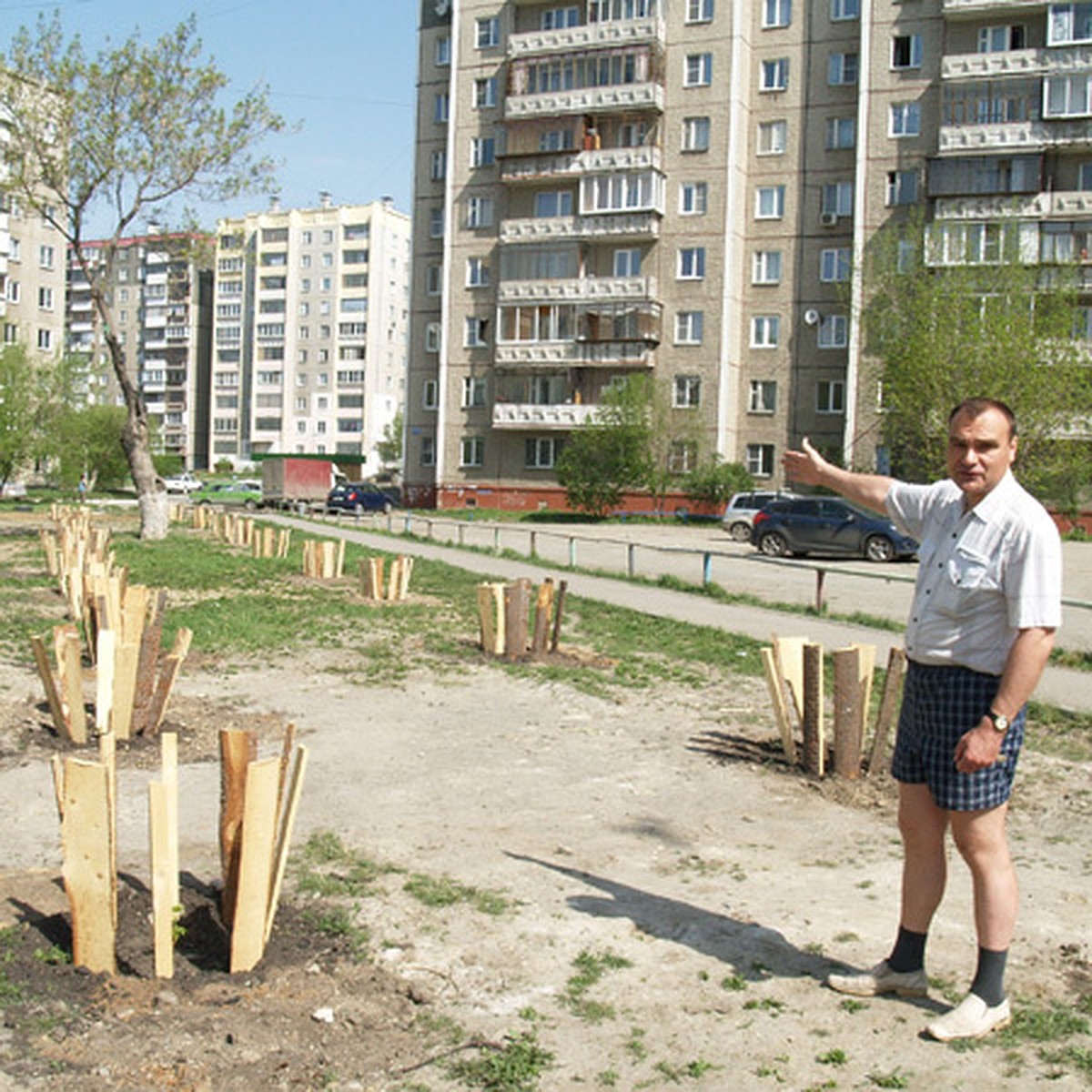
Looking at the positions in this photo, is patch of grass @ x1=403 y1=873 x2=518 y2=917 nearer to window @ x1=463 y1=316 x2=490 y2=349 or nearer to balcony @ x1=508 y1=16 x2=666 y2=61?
balcony @ x1=508 y1=16 x2=666 y2=61

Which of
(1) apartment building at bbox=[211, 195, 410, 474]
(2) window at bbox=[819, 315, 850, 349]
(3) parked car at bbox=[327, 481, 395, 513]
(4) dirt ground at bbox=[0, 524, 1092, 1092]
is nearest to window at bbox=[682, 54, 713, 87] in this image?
(2) window at bbox=[819, 315, 850, 349]

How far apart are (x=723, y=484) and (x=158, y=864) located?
45.3 metres

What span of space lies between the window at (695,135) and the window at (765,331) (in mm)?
7066

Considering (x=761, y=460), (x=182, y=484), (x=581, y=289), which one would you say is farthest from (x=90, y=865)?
(x=182, y=484)

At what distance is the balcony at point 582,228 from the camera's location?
51.8 metres

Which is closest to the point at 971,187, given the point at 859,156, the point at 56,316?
the point at 859,156

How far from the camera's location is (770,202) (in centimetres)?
5116

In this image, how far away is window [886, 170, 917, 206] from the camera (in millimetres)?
48250

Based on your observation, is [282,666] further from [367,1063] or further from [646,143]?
[646,143]

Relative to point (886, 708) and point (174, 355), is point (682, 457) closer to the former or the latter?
point (886, 708)

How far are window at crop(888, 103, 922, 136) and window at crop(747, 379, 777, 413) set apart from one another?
34.1ft

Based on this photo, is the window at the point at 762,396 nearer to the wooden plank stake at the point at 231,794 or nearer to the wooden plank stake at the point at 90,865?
the wooden plank stake at the point at 231,794

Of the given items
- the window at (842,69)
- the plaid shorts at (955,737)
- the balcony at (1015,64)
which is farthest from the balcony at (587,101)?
the plaid shorts at (955,737)

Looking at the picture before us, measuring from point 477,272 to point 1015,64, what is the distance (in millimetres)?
22902
